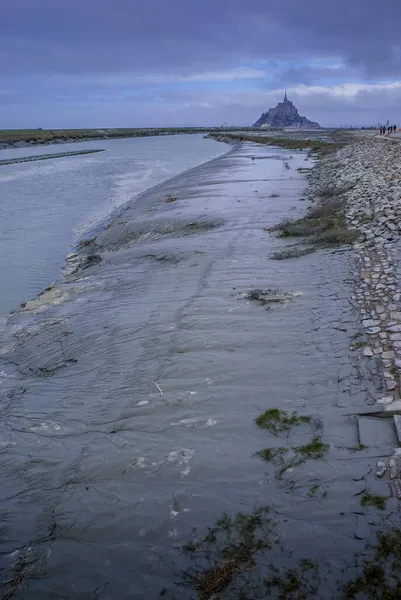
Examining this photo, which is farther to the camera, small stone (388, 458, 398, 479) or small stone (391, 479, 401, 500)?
small stone (388, 458, 398, 479)

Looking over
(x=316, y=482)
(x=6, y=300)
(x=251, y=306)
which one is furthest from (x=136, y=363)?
(x=6, y=300)

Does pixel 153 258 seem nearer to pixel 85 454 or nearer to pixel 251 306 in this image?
pixel 251 306

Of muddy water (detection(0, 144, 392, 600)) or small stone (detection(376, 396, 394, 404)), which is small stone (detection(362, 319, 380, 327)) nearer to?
muddy water (detection(0, 144, 392, 600))

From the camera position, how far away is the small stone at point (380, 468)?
5517 mm

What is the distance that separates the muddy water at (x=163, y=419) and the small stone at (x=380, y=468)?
0.19 m

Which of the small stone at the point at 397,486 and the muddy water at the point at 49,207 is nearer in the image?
the small stone at the point at 397,486

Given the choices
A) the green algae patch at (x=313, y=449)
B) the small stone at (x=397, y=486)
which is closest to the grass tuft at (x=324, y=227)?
the green algae patch at (x=313, y=449)

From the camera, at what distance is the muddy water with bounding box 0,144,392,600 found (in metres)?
5.11

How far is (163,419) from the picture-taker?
7.24 meters

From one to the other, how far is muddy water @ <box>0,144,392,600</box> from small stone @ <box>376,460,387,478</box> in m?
0.19

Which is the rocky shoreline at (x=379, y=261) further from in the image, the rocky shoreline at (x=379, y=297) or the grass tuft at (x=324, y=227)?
the grass tuft at (x=324, y=227)

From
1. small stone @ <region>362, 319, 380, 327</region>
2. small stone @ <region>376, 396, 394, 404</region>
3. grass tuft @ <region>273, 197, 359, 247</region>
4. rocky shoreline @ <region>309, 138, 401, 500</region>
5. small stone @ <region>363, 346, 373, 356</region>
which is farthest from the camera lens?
grass tuft @ <region>273, 197, 359, 247</region>

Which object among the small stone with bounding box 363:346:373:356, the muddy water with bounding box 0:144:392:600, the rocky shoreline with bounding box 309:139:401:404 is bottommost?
the muddy water with bounding box 0:144:392:600

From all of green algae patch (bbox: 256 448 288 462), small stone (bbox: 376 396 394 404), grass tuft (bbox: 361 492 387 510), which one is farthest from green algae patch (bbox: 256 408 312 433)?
grass tuft (bbox: 361 492 387 510)
